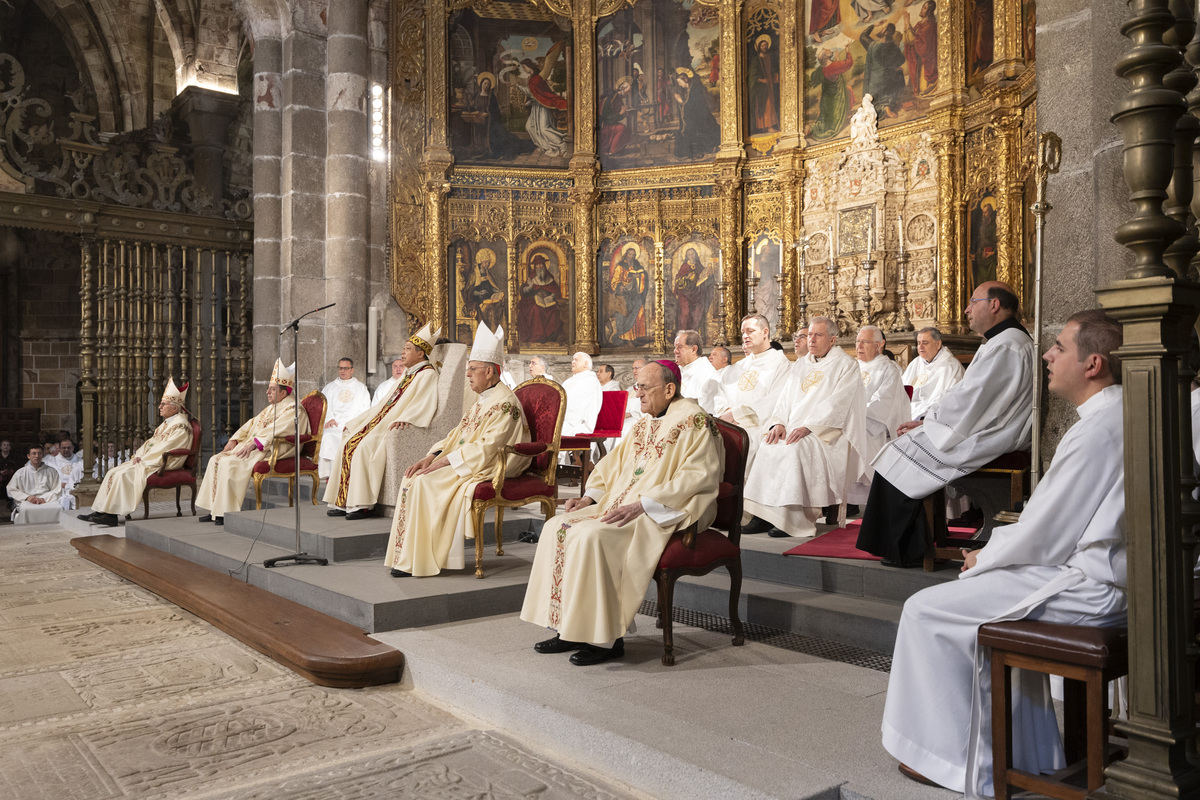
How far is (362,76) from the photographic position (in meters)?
12.0

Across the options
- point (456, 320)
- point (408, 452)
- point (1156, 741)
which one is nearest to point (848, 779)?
point (1156, 741)

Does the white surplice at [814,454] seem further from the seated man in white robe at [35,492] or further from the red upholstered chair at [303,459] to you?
the seated man in white robe at [35,492]

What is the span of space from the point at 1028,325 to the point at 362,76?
8.51 meters

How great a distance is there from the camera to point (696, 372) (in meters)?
9.61

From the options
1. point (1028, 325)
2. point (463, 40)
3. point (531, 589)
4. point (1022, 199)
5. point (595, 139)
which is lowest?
point (531, 589)

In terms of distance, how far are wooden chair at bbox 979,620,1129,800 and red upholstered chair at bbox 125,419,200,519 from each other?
8.85 m

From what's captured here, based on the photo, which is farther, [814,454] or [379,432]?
[379,432]

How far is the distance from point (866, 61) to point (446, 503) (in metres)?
9.10

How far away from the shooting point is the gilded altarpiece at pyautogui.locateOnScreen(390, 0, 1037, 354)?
11.7 m

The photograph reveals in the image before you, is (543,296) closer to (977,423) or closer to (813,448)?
(813,448)

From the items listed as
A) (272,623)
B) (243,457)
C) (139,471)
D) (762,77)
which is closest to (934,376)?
(272,623)

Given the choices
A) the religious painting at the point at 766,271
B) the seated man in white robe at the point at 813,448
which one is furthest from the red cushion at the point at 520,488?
the religious painting at the point at 766,271

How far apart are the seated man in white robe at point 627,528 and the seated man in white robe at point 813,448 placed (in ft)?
5.09

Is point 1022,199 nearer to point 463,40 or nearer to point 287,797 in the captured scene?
point 463,40
